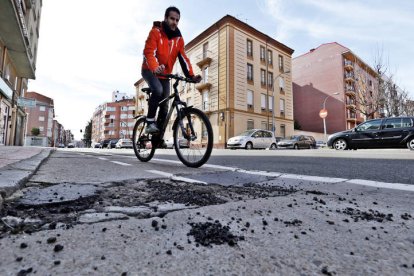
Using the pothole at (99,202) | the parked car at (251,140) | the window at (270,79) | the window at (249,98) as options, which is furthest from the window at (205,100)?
→ the pothole at (99,202)

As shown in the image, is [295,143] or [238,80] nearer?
[295,143]

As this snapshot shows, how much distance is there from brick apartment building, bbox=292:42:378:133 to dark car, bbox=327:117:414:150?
27827mm

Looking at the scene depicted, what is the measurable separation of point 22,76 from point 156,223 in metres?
24.0

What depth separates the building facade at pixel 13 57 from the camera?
11.5 meters

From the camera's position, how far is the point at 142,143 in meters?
4.38

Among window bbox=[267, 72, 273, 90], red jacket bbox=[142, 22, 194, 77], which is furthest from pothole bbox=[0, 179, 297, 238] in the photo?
window bbox=[267, 72, 273, 90]

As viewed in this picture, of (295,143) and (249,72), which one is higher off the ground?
(249,72)

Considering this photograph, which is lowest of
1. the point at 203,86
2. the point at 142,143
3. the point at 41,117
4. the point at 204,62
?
the point at 142,143

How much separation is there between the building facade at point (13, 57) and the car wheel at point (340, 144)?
15.0m

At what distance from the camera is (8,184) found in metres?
1.36

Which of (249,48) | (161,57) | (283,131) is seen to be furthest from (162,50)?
(283,131)

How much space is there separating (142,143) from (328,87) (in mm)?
40963

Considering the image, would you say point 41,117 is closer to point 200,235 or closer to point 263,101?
point 263,101

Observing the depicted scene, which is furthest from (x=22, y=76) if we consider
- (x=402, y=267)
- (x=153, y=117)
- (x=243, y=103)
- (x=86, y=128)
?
(x=86, y=128)
